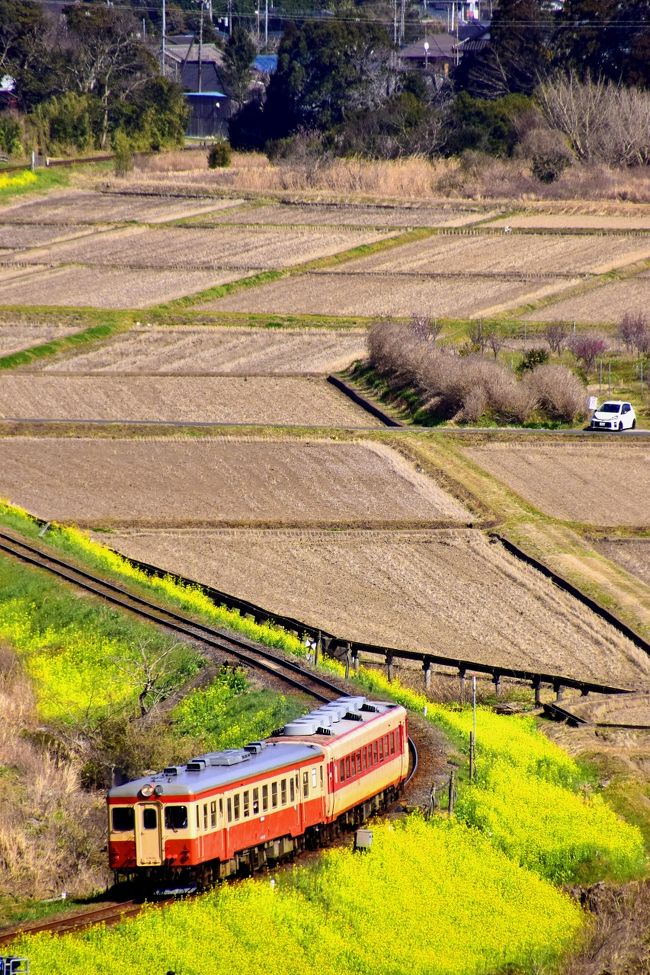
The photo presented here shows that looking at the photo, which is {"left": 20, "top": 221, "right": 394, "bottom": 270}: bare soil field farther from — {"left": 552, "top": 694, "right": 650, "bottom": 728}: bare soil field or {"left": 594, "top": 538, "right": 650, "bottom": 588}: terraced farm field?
{"left": 552, "top": 694, "right": 650, "bottom": 728}: bare soil field

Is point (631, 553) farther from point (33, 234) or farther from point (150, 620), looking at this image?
point (33, 234)

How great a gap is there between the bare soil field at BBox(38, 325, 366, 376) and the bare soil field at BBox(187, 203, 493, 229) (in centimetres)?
2796

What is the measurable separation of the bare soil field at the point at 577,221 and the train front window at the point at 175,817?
301 ft

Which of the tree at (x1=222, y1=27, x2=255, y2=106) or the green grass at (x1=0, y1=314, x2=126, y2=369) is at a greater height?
the tree at (x1=222, y1=27, x2=255, y2=106)

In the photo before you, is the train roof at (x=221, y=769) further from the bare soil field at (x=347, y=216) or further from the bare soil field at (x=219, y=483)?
the bare soil field at (x=347, y=216)

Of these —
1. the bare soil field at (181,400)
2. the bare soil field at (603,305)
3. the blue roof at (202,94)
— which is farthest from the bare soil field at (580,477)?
the blue roof at (202,94)

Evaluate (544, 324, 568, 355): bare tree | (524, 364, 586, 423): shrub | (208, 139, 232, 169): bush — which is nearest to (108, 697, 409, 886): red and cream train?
(524, 364, 586, 423): shrub

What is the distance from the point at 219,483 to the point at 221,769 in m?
35.9

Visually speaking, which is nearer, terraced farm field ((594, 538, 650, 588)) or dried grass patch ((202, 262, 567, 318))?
terraced farm field ((594, 538, 650, 588))

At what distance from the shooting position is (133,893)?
24438mm

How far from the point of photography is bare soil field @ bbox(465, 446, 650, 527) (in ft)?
190

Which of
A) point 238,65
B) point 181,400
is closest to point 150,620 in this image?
point 181,400

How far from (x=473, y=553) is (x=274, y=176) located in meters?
81.5

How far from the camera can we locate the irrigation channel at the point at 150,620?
23.2 meters
